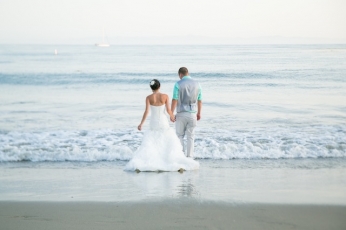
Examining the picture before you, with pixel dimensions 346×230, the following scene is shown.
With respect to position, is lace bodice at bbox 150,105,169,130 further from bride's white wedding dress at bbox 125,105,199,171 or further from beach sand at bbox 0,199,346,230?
beach sand at bbox 0,199,346,230

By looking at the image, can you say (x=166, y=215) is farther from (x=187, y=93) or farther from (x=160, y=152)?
(x=187, y=93)

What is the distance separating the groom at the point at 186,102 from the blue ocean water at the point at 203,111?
1.40 m

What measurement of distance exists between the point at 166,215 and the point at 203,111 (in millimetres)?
11324

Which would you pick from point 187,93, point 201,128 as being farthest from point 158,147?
point 201,128

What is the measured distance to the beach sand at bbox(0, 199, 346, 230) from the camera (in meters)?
5.11

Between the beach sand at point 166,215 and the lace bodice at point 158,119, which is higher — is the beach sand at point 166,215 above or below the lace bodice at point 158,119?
below

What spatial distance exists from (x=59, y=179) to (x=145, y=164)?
1429 mm

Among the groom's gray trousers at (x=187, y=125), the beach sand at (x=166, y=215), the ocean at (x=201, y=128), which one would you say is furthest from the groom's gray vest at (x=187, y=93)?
the beach sand at (x=166, y=215)

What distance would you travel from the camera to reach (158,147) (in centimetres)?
825

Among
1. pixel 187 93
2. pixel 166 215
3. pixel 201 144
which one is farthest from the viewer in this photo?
pixel 201 144

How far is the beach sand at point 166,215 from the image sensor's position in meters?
5.11

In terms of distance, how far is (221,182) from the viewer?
721cm

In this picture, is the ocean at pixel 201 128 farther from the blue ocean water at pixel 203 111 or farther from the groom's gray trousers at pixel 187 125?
the groom's gray trousers at pixel 187 125

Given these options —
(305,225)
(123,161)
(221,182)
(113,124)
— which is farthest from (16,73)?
(305,225)
